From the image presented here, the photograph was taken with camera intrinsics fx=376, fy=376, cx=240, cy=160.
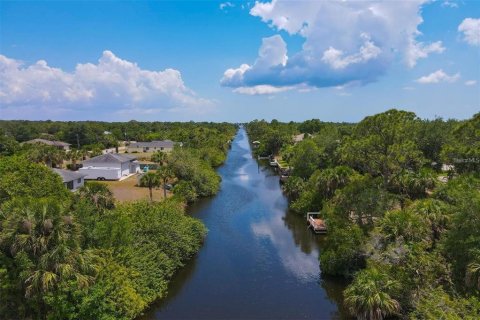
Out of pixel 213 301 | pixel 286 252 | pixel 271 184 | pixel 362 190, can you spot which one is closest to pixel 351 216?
pixel 362 190

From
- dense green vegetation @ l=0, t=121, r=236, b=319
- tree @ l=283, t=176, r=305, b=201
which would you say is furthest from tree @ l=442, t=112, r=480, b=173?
dense green vegetation @ l=0, t=121, r=236, b=319

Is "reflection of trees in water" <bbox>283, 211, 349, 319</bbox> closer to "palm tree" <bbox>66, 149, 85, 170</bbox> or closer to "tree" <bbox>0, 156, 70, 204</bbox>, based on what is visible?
"tree" <bbox>0, 156, 70, 204</bbox>

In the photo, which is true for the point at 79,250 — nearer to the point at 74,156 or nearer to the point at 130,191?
the point at 130,191

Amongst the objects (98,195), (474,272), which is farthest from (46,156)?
(474,272)

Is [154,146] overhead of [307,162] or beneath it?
beneath

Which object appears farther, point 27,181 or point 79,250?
point 27,181

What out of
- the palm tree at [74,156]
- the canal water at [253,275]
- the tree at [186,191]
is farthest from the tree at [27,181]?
the palm tree at [74,156]

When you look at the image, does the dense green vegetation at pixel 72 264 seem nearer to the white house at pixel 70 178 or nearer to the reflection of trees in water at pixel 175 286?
the reflection of trees in water at pixel 175 286
